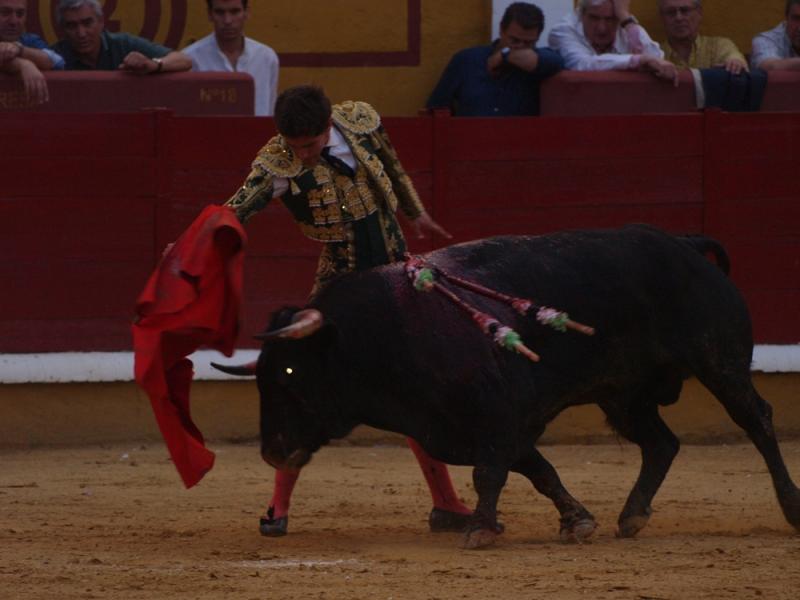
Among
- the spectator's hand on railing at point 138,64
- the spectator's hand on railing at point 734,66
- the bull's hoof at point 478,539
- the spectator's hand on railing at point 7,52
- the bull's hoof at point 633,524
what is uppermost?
the spectator's hand on railing at point 7,52

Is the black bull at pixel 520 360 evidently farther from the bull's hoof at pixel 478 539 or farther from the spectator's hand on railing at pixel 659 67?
the spectator's hand on railing at pixel 659 67

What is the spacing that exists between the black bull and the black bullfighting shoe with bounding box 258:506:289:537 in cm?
21

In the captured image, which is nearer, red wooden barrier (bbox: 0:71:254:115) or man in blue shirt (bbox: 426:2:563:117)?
red wooden barrier (bbox: 0:71:254:115)

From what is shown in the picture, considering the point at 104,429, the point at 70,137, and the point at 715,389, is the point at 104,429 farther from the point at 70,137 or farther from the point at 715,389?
the point at 715,389

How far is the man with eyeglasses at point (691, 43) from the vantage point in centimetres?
777

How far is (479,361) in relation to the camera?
5074 mm

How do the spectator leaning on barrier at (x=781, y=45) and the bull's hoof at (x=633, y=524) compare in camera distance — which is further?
the spectator leaning on barrier at (x=781, y=45)

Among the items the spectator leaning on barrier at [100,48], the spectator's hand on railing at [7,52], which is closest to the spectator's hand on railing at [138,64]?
the spectator leaning on barrier at [100,48]

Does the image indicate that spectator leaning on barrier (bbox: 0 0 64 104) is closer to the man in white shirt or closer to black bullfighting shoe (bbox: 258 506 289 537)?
the man in white shirt

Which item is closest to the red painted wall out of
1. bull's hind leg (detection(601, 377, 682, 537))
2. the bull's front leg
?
bull's hind leg (detection(601, 377, 682, 537))

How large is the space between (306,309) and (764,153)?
312 cm

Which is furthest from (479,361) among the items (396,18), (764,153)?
(396,18)

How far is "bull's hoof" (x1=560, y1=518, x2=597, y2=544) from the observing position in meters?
5.19

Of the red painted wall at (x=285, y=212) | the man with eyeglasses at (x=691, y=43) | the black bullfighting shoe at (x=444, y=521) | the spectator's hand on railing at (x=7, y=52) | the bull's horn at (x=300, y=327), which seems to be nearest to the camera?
the bull's horn at (x=300, y=327)
